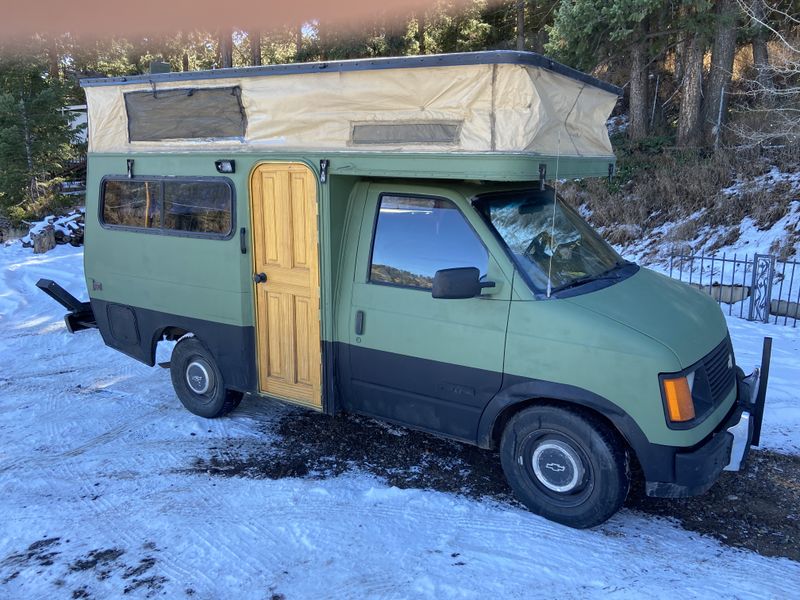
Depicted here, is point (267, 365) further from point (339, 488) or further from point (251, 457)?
point (339, 488)

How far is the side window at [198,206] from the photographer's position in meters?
5.12

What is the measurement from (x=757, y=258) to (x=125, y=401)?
26.2 feet

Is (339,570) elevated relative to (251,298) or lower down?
lower down

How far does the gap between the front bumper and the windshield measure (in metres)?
1.19

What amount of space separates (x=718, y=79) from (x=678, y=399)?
14.4 meters

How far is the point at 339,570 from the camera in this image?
3475 mm

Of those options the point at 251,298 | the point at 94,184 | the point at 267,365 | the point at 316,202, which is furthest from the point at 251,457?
the point at 94,184

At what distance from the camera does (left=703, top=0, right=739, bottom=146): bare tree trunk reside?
48.2ft

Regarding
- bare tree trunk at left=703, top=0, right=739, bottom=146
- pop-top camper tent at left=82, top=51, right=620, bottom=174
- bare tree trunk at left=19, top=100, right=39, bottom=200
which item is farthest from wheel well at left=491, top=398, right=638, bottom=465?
bare tree trunk at left=19, top=100, right=39, bottom=200

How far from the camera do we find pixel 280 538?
379 centimetres

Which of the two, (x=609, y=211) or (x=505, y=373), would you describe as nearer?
(x=505, y=373)

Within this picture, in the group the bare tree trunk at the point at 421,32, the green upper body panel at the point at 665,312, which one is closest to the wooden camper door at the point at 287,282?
the green upper body panel at the point at 665,312

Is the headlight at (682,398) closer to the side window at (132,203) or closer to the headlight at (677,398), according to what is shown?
the headlight at (677,398)

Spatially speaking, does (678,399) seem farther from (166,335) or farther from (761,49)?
(761,49)
